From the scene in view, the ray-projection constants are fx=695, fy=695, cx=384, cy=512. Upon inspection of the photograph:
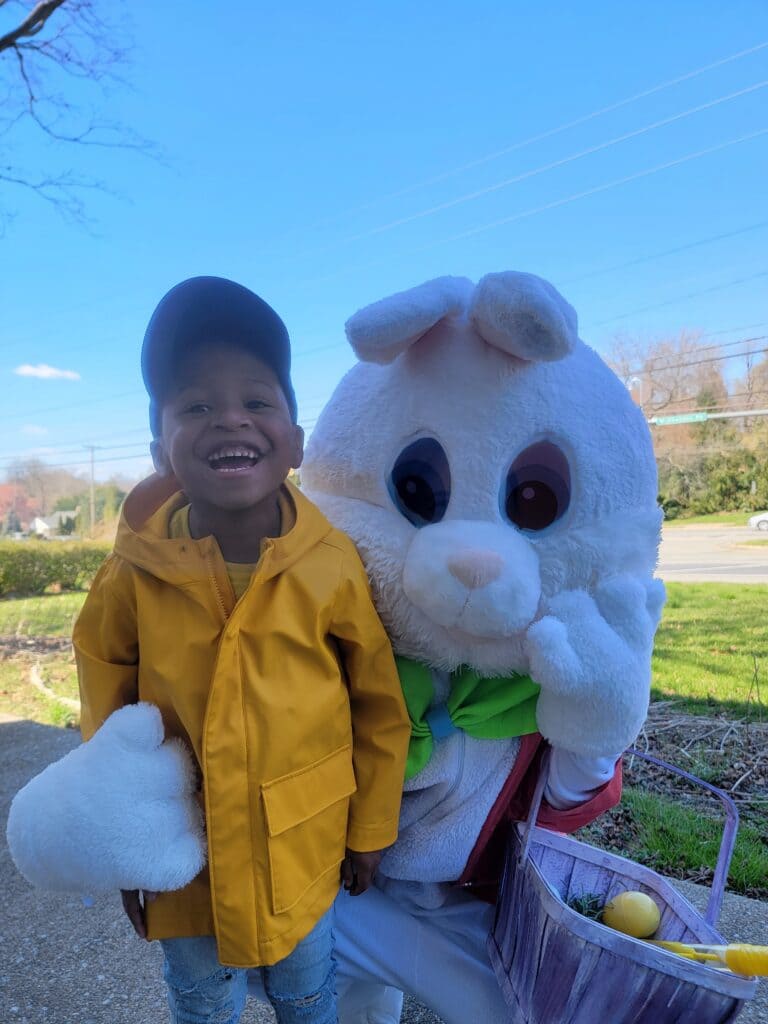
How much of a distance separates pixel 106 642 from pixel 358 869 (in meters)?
0.61

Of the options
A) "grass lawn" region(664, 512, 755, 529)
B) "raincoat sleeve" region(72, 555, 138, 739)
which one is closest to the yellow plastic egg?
"raincoat sleeve" region(72, 555, 138, 739)

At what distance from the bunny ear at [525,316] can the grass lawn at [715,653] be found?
117 inches

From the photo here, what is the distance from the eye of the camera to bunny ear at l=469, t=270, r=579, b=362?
98cm

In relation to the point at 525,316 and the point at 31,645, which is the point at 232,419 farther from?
the point at 31,645

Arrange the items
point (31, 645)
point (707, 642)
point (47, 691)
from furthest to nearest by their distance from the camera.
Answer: point (31, 645), point (707, 642), point (47, 691)

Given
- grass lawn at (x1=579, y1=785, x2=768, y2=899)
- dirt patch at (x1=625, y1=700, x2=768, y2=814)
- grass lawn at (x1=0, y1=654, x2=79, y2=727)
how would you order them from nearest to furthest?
grass lawn at (x1=579, y1=785, x2=768, y2=899), dirt patch at (x1=625, y1=700, x2=768, y2=814), grass lawn at (x1=0, y1=654, x2=79, y2=727)

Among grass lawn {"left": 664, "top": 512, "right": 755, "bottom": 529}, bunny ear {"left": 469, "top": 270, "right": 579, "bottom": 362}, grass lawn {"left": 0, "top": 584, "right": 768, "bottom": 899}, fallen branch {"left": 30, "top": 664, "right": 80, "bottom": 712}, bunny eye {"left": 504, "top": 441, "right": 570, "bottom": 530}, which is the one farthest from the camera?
grass lawn {"left": 664, "top": 512, "right": 755, "bottom": 529}

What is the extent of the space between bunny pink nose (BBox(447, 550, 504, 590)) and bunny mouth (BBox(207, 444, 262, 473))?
0.39 metres

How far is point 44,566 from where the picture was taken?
515 inches

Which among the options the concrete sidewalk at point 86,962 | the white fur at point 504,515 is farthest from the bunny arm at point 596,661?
the concrete sidewalk at point 86,962

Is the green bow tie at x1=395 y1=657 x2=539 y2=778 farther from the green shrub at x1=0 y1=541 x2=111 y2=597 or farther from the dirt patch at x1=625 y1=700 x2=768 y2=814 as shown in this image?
the green shrub at x1=0 y1=541 x2=111 y2=597

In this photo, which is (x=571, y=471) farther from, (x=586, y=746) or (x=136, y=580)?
(x=136, y=580)

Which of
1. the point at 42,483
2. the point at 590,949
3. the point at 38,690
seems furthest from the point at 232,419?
the point at 42,483

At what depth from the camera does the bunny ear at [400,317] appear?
1.03 m
